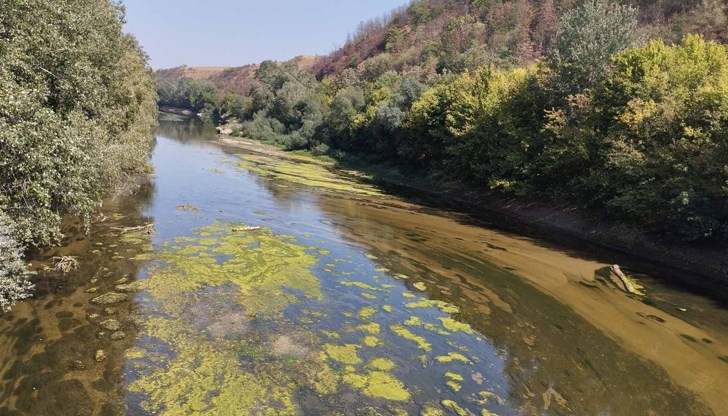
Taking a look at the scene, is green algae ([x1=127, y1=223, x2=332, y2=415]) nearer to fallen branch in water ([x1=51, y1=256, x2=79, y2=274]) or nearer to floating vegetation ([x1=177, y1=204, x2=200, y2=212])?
fallen branch in water ([x1=51, y1=256, x2=79, y2=274])

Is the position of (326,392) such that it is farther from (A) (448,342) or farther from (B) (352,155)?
(B) (352,155)

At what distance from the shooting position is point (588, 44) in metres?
36.5

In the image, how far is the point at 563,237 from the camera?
107 feet

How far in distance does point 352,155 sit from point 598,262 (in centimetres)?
4785

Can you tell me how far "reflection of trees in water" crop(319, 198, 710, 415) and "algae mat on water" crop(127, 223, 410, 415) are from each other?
4.03 meters

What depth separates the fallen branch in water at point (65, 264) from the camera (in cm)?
1756

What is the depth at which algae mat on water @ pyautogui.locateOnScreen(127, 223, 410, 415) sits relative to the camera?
11172 millimetres

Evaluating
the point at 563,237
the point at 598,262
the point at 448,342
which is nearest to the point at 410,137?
the point at 563,237

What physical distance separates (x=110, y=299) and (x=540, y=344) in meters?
13.4

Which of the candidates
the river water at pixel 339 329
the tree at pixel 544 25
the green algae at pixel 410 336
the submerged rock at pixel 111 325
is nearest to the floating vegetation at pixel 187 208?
the river water at pixel 339 329

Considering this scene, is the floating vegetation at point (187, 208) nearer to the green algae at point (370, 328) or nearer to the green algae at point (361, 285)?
the green algae at point (361, 285)

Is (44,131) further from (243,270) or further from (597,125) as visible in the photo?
(597,125)

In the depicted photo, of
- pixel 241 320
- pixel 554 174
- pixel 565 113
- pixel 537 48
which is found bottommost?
pixel 241 320

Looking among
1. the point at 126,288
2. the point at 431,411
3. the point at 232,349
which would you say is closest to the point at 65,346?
the point at 232,349
